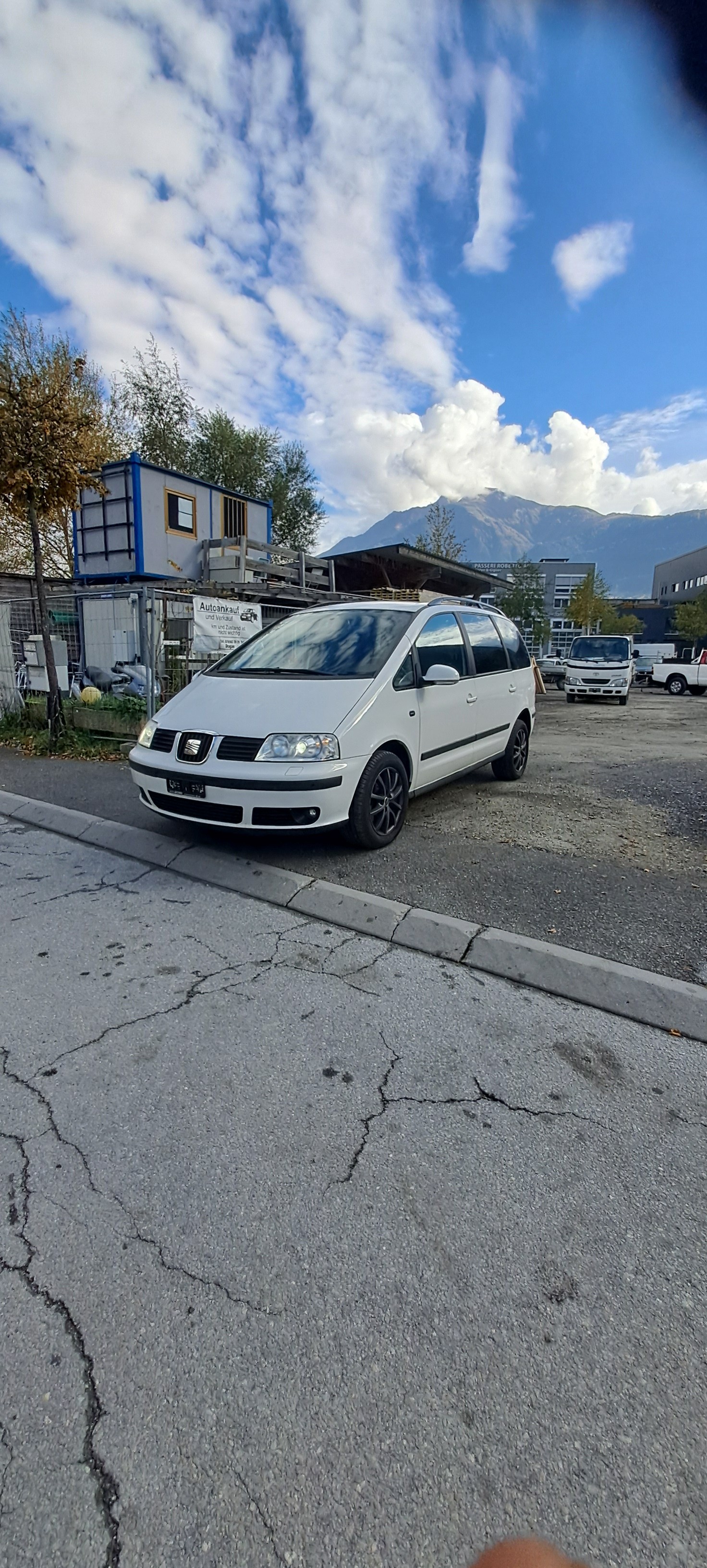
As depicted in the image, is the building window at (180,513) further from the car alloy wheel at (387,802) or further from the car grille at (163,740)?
the car alloy wheel at (387,802)

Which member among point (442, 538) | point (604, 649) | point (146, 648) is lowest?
point (146, 648)

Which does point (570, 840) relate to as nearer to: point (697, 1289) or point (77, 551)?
point (697, 1289)

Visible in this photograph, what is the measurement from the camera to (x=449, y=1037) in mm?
2730

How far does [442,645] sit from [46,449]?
5442 mm

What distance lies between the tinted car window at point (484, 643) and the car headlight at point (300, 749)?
2342 millimetres

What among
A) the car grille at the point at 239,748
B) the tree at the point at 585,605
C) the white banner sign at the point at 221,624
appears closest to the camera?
the car grille at the point at 239,748

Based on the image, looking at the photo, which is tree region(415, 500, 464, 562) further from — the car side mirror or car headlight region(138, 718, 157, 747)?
car headlight region(138, 718, 157, 747)

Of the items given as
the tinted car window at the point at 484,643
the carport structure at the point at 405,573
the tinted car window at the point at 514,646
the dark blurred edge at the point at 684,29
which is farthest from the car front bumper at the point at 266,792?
the carport structure at the point at 405,573

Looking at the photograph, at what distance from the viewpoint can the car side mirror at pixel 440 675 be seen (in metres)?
4.89

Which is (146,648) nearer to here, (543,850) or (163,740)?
(163,740)

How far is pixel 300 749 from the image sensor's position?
13.5 ft

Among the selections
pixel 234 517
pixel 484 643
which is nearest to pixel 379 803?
pixel 484 643

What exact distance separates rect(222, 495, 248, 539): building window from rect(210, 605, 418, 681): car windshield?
14088 millimetres

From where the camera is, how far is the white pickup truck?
2578 cm
